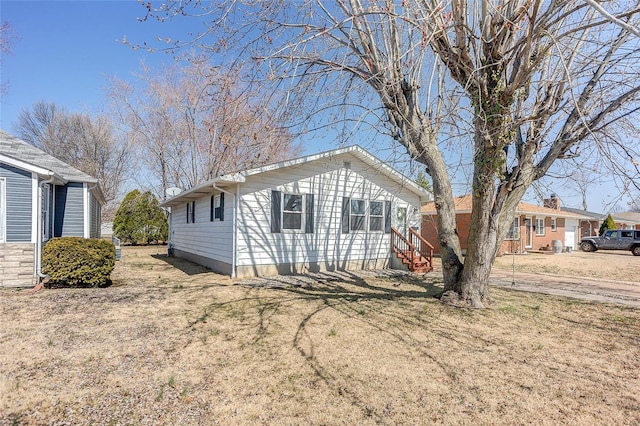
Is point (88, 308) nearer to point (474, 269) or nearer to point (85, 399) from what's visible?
point (85, 399)

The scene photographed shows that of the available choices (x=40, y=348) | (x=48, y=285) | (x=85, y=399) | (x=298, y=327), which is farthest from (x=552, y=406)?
(x=48, y=285)

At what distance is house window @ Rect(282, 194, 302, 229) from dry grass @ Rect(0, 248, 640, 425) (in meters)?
3.81

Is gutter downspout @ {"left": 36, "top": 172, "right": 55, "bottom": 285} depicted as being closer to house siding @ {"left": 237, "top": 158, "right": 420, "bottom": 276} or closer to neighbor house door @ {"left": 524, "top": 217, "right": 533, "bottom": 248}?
house siding @ {"left": 237, "top": 158, "right": 420, "bottom": 276}

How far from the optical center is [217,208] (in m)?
10.9

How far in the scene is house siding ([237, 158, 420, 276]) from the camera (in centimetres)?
973

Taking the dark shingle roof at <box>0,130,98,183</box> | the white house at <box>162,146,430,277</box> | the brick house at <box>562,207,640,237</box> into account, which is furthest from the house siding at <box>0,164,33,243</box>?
the brick house at <box>562,207,640,237</box>

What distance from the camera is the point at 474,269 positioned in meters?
6.43

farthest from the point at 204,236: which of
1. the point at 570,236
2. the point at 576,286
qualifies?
the point at 570,236

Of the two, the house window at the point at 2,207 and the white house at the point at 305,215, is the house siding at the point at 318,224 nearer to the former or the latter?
the white house at the point at 305,215

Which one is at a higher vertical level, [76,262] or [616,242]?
[76,262]

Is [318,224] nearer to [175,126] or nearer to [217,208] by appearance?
[217,208]

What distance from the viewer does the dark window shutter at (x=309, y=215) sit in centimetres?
1066

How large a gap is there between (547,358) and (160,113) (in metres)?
21.1

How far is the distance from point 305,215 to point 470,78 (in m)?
6.63
